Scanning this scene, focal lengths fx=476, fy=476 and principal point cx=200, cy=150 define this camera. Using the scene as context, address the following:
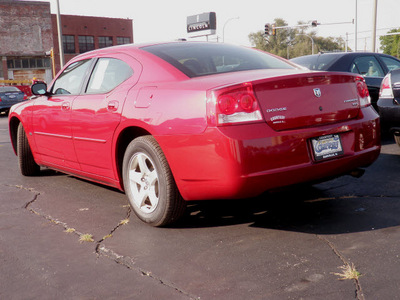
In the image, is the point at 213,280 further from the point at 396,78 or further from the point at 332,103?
the point at 396,78

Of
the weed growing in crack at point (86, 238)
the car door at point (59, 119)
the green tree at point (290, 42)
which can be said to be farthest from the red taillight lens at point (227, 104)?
the green tree at point (290, 42)

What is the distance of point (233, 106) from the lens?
3.23 m

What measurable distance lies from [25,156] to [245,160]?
3.94 metres

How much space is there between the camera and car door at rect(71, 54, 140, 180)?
13.3 ft

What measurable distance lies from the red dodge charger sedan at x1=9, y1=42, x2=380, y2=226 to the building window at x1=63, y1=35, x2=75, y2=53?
163ft

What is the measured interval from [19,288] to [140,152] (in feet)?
4.67

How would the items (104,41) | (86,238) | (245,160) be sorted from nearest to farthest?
(245,160)
(86,238)
(104,41)

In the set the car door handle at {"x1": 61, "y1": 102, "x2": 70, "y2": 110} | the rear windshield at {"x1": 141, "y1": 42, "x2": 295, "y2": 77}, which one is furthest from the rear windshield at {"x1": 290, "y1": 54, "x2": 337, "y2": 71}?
the car door handle at {"x1": 61, "y1": 102, "x2": 70, "y2": 110}

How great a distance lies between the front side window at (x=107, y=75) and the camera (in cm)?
420

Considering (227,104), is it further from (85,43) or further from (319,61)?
(85,43)

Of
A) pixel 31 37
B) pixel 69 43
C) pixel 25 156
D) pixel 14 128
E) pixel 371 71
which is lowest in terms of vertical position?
pixel 25 156

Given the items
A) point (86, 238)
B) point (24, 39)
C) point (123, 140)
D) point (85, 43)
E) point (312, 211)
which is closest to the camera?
point (86, 238)

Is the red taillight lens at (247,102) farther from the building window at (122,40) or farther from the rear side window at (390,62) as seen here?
the building window at (122,40)

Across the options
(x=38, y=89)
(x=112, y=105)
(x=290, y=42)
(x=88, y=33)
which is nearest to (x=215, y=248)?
(x=112, y=105)
